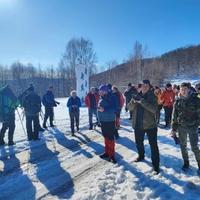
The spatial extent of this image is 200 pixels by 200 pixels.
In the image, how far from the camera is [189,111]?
20.6 ft

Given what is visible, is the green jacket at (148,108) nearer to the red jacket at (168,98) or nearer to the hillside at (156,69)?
the red jacket at (168,98)

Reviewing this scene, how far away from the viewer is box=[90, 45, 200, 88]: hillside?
45562 millimetres

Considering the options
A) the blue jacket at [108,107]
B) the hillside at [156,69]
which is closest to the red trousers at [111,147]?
the blue jacket at [108,107]

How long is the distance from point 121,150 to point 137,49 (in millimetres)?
36646

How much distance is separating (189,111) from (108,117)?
226 cm

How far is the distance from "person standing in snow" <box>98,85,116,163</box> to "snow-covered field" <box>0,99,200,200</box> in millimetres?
419

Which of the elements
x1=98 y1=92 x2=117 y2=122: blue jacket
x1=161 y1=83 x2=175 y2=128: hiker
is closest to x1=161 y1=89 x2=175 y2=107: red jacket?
x1=161 y1=83 x2=175 y2=128: hiker

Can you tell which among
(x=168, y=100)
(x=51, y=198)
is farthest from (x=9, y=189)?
(x=168, y=100)

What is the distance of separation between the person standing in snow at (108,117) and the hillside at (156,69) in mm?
36215

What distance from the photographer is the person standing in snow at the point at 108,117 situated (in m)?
7.82

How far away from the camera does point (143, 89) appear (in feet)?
21.9

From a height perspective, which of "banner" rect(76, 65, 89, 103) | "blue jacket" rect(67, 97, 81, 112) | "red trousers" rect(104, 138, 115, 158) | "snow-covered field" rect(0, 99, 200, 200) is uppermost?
"banner" rect(76, 65, 89, 103)

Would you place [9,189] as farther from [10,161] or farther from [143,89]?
[143,89]

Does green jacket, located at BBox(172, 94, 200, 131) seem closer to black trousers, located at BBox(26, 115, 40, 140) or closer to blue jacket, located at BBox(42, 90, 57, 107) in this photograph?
black trousers, located at BBox(26, 115, 40, 140)
